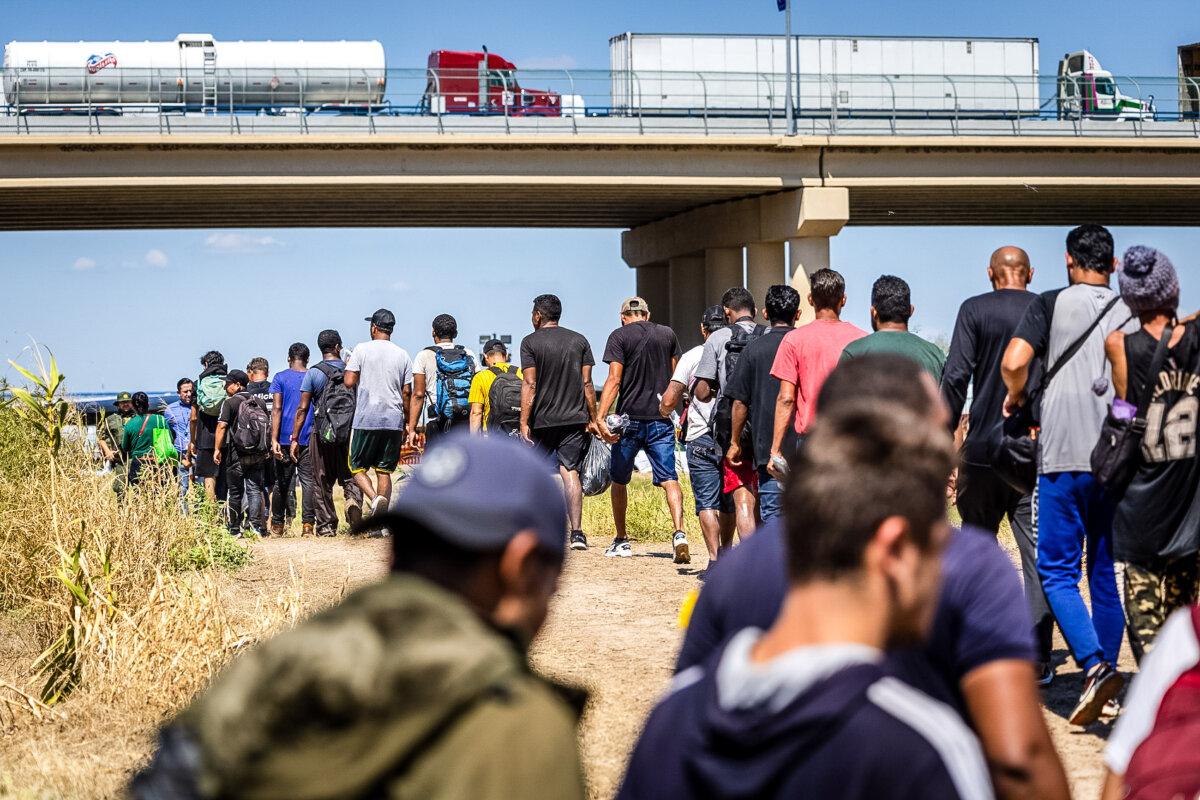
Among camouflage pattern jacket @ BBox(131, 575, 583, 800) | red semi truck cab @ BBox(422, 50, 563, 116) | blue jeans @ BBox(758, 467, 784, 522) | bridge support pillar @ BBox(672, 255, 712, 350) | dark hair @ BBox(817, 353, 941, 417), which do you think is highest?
red semi truck cab @ BBox(422, 50, 563, 116)

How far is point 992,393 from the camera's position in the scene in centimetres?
647

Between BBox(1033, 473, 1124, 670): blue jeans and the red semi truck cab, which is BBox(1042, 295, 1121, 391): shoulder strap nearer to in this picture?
BBox(1033, 473, 1124, 670): blue jeans

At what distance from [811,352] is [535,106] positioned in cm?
2597

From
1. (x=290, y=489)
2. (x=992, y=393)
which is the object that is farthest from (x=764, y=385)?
(x=290, y=489)

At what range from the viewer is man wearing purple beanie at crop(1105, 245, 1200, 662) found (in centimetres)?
514

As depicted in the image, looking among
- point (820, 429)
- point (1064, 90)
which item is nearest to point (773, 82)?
point (1064, 90)

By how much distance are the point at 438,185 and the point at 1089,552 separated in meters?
29.8

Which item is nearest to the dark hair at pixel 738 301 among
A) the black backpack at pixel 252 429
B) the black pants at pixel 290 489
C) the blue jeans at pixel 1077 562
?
the blue jeans at pixel 1077 562

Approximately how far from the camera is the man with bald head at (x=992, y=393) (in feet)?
21.2

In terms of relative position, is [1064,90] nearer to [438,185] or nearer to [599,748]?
[438,185]

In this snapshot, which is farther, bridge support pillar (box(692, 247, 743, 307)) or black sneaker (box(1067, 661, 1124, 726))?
bridge support pillar (box(692, 247, 743, 307))

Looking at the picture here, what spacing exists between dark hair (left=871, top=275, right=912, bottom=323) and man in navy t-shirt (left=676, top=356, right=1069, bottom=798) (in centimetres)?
421

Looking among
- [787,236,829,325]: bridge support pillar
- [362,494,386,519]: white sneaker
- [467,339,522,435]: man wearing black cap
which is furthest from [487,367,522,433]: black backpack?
[787,236,829,325]: bridge support pillar

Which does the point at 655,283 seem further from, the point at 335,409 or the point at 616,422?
the point at 616,422
